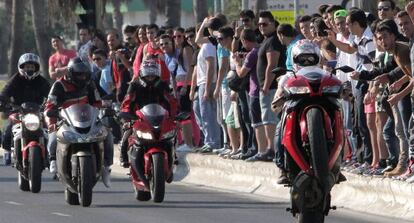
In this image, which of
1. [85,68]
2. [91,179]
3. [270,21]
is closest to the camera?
[91,179]

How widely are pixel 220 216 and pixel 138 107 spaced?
99.0 inches

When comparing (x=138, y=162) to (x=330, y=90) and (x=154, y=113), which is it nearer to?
(x=154, y=113)

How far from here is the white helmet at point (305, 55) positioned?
1416cm

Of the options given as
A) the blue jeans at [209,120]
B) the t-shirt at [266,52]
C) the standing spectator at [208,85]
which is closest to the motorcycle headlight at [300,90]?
the t-shirt at [266,52]

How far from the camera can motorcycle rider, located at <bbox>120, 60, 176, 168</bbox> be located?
60.4 feet

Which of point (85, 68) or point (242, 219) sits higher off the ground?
point (85, 68)

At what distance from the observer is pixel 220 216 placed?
16375 millimetres

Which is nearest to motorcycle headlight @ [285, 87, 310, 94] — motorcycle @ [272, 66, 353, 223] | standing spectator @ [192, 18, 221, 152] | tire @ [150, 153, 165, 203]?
motorcycle @ [272, 66, 353, 223]

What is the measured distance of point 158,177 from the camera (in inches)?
694

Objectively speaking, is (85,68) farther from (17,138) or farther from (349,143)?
(349,143)

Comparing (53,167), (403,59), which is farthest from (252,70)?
(403,59)

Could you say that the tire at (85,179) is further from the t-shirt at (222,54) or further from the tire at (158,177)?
the t-shirt at (222,54)

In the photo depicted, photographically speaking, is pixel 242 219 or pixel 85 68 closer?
pixel 242 219

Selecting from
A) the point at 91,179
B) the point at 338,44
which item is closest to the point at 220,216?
the point at 91,179
